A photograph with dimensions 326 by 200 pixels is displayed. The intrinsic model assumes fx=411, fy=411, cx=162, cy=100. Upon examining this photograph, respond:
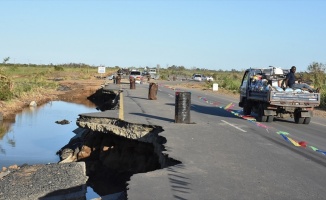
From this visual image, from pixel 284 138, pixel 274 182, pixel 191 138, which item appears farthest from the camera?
pixel 284 138

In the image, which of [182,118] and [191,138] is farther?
[182,118]

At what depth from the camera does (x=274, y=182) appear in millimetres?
7164

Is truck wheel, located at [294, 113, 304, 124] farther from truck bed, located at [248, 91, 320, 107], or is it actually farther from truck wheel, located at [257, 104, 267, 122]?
truck wheel, located at [257, 104, 267, 122]

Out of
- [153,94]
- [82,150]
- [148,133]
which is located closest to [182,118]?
[148,133]

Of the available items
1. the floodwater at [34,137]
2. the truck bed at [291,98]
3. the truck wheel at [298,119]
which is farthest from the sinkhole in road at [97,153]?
the truck wheel at [298,119]

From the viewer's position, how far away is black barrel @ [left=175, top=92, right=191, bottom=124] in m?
14.2

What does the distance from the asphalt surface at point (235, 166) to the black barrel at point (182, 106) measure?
407mm

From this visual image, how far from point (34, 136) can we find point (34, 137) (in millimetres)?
328

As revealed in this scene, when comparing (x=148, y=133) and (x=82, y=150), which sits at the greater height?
(x=148, y=133)

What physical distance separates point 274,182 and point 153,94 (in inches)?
766

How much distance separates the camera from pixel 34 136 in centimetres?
2178

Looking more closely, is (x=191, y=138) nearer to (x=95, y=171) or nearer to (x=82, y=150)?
(x=95, y=171)

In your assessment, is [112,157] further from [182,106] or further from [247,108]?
[247,108]

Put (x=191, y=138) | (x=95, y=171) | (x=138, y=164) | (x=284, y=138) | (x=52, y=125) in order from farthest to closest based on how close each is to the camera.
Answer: (x=52, y=125), (x=95, y=171), (x=138, y=164), (x=284, y=138), (x=191, y=138)
